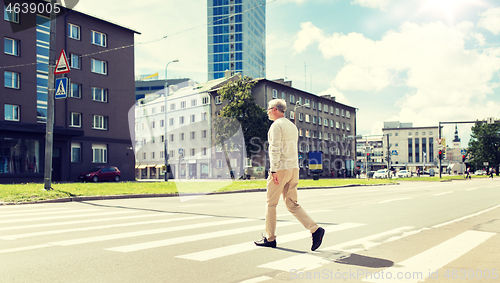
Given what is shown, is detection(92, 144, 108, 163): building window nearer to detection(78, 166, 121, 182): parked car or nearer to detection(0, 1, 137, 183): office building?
detection(0, 1, 137, 183): office building

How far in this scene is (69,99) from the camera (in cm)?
3469

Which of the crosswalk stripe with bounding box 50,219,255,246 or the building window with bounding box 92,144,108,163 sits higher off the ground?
the building window with bounding box 92,144,108,163

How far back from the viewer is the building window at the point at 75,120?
114 ft

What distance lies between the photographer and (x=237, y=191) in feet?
64.5

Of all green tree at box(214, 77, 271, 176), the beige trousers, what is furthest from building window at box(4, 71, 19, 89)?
the beige trousers

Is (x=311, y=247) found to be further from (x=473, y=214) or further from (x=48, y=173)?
(x=48, y=173)

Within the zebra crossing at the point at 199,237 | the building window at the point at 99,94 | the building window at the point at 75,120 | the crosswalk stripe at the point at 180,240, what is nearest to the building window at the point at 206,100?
the building window at the point at 99,94

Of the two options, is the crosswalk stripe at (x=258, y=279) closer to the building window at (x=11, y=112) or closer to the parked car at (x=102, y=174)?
the parked car at (x=102, y=174)

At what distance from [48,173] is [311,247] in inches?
547

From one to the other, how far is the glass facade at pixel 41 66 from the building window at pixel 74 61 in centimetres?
231

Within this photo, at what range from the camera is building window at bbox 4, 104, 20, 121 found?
30.5 meters

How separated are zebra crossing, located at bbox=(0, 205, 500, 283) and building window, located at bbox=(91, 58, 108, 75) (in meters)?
30.9

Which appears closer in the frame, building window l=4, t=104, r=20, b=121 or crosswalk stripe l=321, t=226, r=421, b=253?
crosswalk stripe l=321, t=226, r=421, b=253

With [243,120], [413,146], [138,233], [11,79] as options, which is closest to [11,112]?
[11,79]
